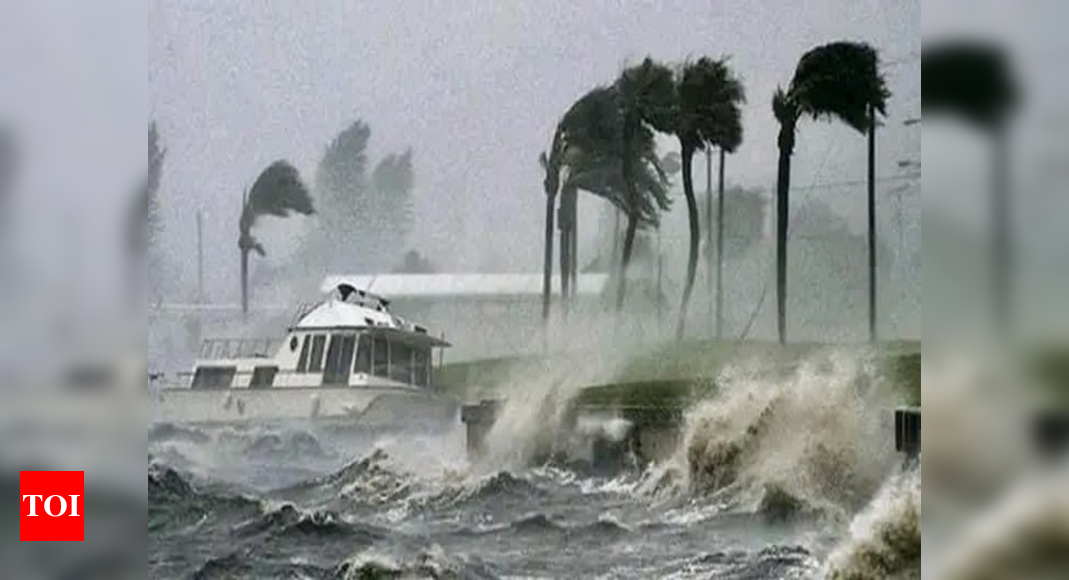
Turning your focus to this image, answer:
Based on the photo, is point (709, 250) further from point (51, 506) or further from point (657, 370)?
point (51, 506)

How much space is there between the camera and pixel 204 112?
3252 mm

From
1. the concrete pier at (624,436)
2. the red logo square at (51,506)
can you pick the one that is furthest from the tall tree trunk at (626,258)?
the red logo square at (51,506)

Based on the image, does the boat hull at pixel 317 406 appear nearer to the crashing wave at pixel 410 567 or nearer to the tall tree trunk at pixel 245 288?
the tall tree trunk at pixel 245 288

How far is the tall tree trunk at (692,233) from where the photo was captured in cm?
317

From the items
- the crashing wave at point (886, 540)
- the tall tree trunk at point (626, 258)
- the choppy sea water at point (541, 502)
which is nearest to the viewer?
the crashing wave at point (886, 540)

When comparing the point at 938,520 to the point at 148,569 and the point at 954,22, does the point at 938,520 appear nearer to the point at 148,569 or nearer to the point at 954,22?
the point at 954,22

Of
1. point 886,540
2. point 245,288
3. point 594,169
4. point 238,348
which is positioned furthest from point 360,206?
point 886,540

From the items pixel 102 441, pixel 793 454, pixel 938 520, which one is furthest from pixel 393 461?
pixel 938 520

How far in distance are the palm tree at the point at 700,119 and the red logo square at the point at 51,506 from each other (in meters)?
1.32

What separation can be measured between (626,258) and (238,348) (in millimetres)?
908

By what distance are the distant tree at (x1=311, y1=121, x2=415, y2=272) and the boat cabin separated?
8 centimetres

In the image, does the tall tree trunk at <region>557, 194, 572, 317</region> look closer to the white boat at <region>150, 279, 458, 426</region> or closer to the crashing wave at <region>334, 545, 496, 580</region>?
the white boat at <region>150, 279, 458, 426</region>

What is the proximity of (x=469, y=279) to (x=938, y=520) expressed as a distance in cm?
113

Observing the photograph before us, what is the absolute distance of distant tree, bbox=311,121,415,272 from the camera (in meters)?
3.23
